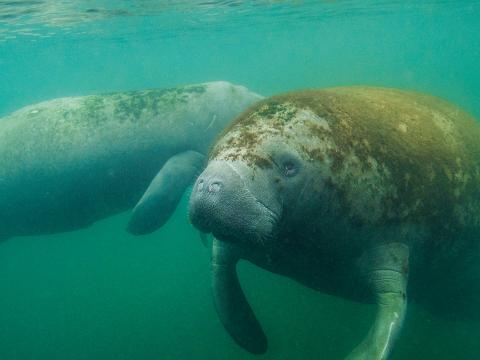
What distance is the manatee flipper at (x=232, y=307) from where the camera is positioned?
4363 mm

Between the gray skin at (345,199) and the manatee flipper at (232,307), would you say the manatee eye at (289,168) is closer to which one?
the gray skin at (345,199)

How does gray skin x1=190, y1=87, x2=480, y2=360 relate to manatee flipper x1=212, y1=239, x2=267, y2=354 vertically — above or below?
above

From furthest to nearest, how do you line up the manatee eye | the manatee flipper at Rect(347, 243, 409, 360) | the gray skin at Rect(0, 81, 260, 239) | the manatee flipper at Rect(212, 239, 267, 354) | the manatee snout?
1. the gray skin at Rect(0, 81, 260, 239)
2. the manatee flipper at Rect(212, 239, 267, 354)
3. the manatee flipper at Rect(347, 243, 409, 360)
4. the manatee eye
5. the manatee snout

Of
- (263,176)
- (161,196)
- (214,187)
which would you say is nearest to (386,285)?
(263,176)

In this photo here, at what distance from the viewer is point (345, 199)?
11.2 ft

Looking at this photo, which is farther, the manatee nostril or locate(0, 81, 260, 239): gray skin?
locate(0, 81, 260, 239): gray skin

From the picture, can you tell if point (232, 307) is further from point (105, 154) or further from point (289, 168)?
point (105, 154)

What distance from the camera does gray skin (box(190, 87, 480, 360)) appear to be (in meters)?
3.03

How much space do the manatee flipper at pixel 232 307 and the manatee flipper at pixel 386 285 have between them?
124 centimetres

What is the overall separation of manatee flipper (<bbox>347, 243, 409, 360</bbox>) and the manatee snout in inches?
48.1

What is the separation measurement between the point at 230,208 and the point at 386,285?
1.66 metres

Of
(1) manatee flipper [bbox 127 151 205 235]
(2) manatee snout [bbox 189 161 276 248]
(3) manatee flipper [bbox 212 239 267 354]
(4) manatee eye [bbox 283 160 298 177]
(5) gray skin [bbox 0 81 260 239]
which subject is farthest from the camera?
(5) gray skin [bbox 0 81 260 239]

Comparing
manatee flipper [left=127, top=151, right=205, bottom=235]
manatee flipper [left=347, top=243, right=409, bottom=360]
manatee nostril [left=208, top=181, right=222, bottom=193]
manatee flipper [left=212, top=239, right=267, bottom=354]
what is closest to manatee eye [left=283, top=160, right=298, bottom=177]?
manatee nostril [left=208, top=181, right=222, bottom=193]

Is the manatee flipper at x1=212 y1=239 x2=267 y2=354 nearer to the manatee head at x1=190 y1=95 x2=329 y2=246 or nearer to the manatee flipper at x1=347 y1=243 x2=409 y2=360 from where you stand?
the manatee head at x1=190 y1=95 x2=329 y2=246
